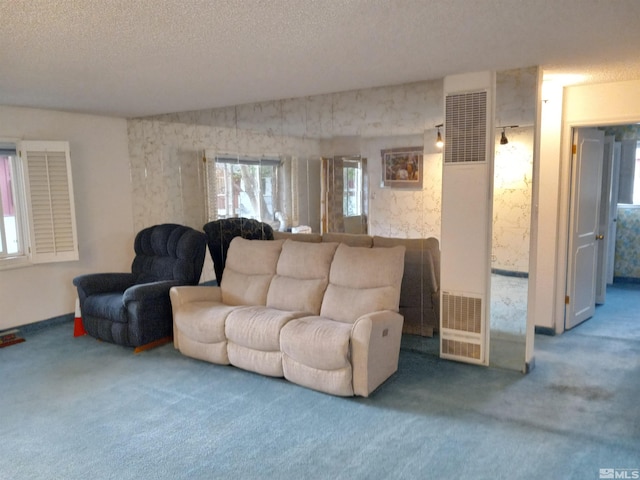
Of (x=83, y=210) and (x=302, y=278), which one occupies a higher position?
(x=83, y=210)

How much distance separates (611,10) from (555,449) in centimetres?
219

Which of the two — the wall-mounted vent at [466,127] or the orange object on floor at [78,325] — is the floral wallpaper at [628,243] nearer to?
the wall-mounted vent at [466,127]

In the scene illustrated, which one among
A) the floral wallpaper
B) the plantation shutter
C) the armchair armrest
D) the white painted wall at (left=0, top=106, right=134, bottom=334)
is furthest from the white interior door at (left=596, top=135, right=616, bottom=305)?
the plantation shutter

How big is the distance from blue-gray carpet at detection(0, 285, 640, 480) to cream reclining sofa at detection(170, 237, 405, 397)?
156mm

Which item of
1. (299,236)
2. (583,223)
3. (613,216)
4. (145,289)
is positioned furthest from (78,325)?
(613,216)

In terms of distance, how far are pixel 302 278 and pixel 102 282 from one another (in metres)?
2.08

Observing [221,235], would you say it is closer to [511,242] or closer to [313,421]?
[313,421]

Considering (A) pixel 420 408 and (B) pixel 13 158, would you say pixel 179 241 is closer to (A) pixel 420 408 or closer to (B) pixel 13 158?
(B) pixel 13 158

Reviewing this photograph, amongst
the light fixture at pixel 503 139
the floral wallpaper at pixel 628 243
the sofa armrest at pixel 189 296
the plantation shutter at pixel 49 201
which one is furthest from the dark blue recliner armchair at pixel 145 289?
the floral wallpaper at pixel 628 243

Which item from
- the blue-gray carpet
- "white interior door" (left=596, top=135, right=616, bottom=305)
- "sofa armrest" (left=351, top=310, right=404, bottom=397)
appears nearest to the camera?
the blue-gray carpet

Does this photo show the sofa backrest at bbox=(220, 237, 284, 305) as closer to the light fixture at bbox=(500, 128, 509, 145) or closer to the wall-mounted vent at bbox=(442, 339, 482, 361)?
the wall-mounted vent at bbox=(442, 339, 482, 361)

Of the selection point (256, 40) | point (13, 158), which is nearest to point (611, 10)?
point (256, 40)

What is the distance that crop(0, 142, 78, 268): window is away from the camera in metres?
4.50

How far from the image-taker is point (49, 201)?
4621 mm
